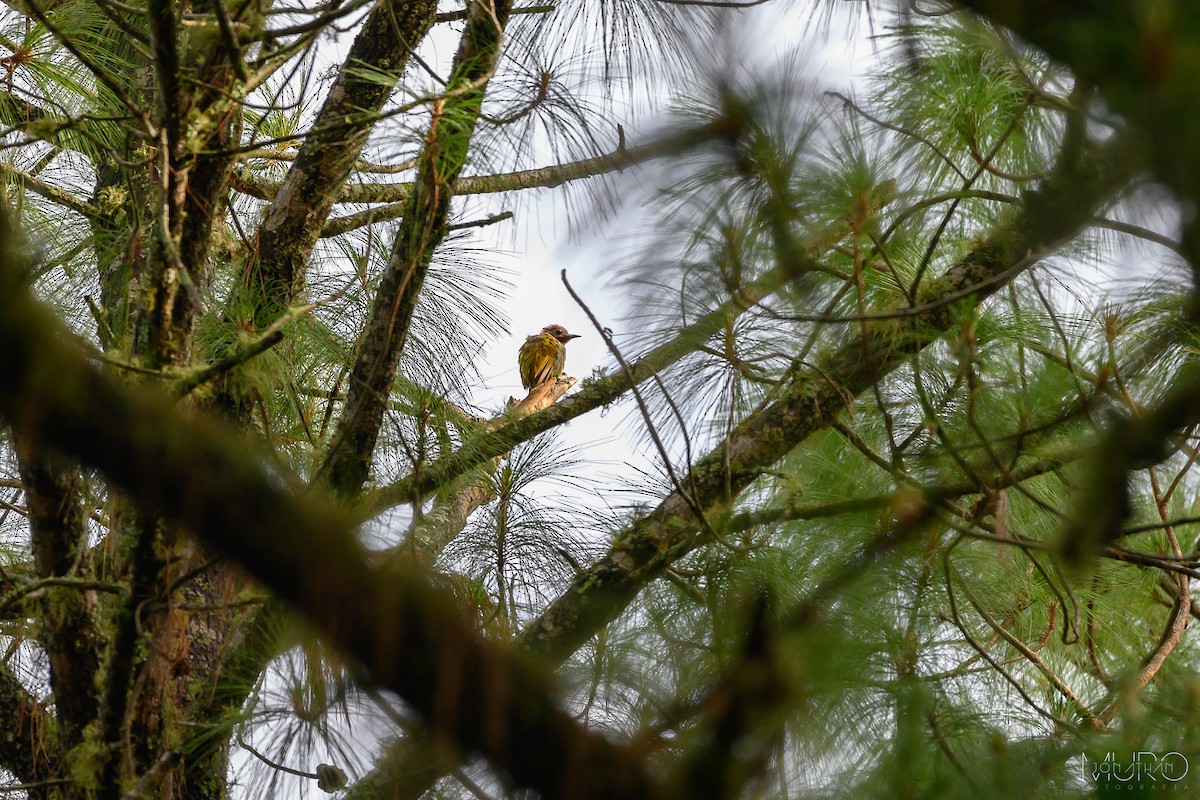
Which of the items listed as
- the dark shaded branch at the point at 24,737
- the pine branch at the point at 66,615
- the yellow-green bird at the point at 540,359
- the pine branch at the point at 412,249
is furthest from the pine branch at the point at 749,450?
the yellow-green bird at the point at 540,359

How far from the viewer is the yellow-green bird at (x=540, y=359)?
3.45 meters

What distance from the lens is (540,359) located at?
137 inches

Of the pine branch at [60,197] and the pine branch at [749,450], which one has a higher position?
the pine branch at [60,197]

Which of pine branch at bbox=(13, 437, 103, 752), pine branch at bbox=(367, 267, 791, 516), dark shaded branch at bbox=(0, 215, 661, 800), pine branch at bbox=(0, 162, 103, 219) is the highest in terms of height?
pine branch at bbox=(0, 162, 103, 219)

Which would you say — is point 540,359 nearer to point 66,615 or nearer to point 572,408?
point 572,408

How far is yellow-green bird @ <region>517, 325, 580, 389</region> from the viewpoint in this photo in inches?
136

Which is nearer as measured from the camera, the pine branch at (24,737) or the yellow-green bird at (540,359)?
the pine branch at (24,737)

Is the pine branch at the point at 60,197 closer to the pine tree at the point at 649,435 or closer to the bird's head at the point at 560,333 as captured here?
the pine tree at the point at 649,435

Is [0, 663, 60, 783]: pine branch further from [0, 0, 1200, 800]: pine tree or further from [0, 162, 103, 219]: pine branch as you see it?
[0, 162, 103, 219]: pine branch

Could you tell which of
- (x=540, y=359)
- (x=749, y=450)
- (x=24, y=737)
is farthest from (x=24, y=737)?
(x=540, y=359)

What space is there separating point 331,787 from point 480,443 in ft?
3.03

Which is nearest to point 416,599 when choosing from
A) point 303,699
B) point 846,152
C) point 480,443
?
point 303,699

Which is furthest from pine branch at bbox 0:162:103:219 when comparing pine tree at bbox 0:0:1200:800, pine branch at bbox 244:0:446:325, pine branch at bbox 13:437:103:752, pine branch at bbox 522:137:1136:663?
pine branch at bbox 522:137:1136:663

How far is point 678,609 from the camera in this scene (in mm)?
1637
